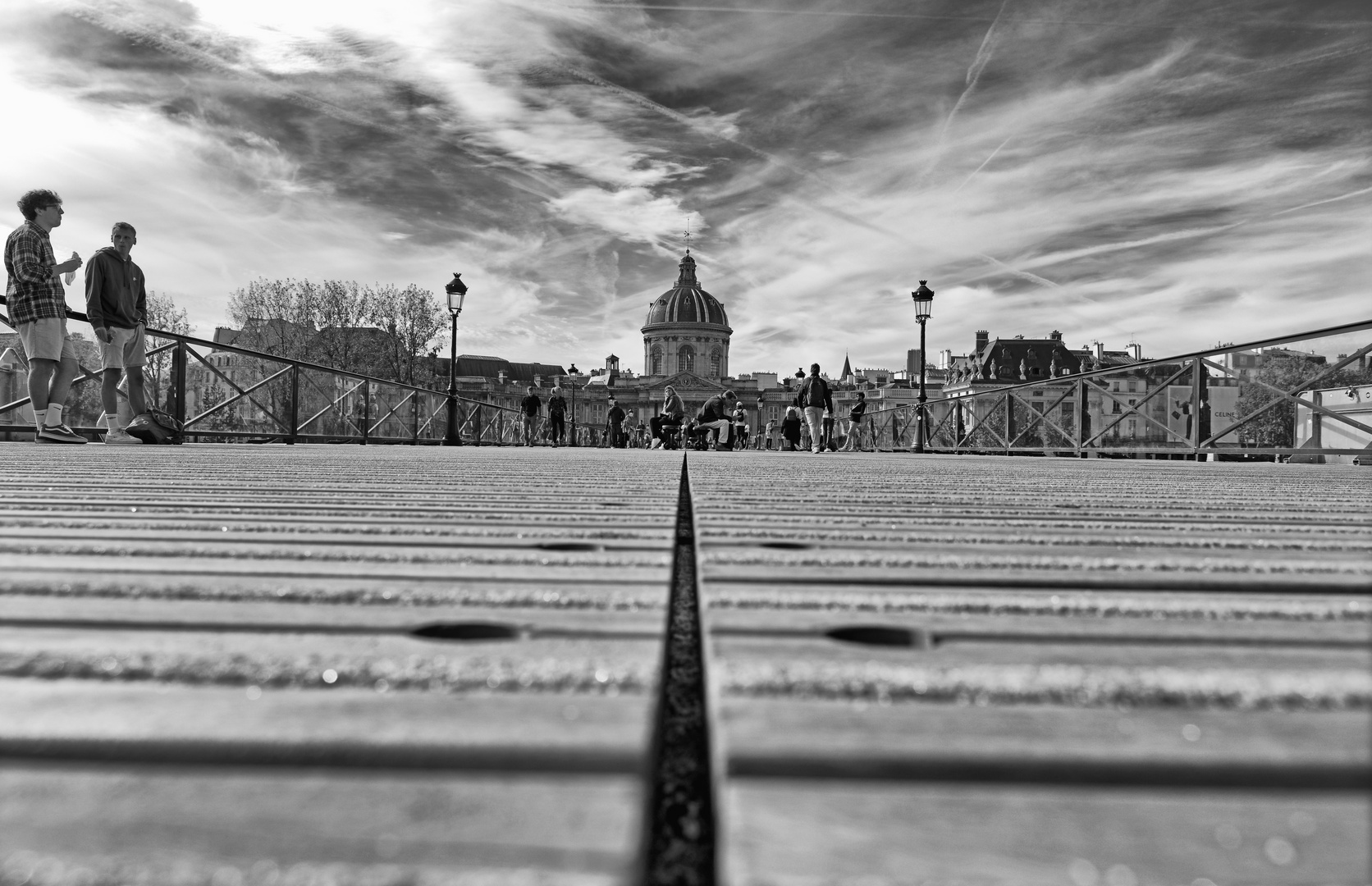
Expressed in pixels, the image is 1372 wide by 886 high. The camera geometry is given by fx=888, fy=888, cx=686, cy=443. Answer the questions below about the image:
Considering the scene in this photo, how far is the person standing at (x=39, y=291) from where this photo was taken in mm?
6488

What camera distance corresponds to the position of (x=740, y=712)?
552 mm

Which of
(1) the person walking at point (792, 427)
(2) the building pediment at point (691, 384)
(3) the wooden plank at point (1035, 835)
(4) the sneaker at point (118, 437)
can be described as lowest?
(3) the wooden plank at point (1035, 835)

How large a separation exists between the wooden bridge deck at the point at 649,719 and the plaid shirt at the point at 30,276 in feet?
22.1

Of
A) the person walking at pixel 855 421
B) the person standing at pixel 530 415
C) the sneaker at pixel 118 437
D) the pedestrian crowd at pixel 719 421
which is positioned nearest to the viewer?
the sneaker at pixel 118 437

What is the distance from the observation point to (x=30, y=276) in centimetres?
651

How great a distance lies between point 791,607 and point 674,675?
171mm

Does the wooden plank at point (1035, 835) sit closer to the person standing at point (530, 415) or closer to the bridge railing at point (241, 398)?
the bridge railing at point (241, 398)

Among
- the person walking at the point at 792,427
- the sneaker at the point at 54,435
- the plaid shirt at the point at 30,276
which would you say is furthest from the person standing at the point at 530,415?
the plaid shirt at the point at 30,276

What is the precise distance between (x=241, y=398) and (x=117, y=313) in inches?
155

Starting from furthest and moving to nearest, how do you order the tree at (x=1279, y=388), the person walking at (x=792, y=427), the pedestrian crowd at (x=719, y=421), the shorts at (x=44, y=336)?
the person walking at (x=792, y=427) < the pedestrian crowd at (x=719, y=421) < the tree at (x=1279, y=388) < the shorts at (x=44, y=336)

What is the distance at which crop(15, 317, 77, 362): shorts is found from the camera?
6.70 metres

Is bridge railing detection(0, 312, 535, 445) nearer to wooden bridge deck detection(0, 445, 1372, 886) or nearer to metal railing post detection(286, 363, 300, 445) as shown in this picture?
metal railing post detection(286, 363, 300, 445)

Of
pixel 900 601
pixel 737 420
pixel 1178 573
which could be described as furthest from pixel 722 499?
pixel 737 420

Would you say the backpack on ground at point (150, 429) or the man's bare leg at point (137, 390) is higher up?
the man's bare leg at point (137, 390)
